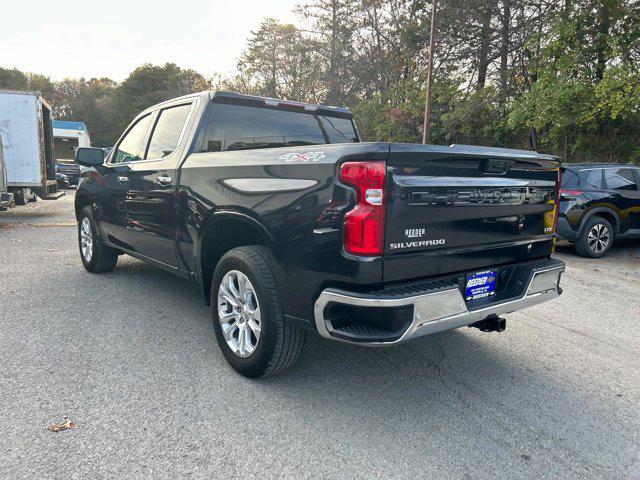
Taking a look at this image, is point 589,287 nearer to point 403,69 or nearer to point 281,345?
point 281,345

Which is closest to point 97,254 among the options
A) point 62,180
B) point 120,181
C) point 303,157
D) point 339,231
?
point 120,181

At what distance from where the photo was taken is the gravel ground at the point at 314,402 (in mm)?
2316

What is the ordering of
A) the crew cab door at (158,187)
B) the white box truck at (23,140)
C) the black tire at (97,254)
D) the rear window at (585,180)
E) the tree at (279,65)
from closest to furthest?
the crew cab door at (158,187)
the black tire at (97,254)
the rear window at (585,180)
the white box truck at (23,140)
the tree at (279,65)

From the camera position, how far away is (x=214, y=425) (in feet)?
8.58

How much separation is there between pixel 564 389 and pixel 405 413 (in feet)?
3.87

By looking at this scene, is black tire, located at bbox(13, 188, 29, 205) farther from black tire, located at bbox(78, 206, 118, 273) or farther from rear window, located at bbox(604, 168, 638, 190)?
rear window, located at bbox(604, 168, 638, 190)

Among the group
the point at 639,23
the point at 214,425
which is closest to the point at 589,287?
the point at 214,425

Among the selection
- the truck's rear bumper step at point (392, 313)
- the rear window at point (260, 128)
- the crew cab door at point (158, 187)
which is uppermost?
the rear window at point (260, 128)

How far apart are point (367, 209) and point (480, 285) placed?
40.7 inches

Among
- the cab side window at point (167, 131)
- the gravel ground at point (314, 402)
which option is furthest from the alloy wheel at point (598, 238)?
the cab side window at point (167, 131)

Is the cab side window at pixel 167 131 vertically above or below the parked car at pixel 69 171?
above

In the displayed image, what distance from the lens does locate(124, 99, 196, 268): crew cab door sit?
3.94 meters

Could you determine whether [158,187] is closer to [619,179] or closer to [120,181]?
[120,181]

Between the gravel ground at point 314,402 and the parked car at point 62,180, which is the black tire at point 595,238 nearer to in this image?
the gravel ground at point 314,402
